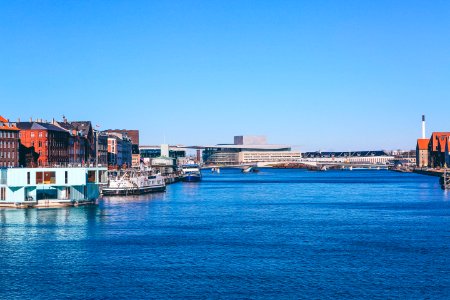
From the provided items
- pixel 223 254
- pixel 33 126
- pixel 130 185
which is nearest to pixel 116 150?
pixel 33 126

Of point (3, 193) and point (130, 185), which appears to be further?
point (130, 185)

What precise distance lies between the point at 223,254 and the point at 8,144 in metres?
74.0

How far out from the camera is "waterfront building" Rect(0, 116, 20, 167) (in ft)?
361

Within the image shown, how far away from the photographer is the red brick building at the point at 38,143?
395ft

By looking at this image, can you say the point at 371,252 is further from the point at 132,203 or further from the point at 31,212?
the point at 132,203

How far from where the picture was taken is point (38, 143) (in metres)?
122

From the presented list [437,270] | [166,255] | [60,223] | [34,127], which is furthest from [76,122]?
[437,270]

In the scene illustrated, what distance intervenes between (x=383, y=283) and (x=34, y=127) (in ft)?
310

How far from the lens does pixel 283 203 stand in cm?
9212

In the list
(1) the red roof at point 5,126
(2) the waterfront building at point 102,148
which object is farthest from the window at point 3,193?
(2) the waterfront building at point 102,148

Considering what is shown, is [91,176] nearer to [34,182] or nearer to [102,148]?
[34,182]

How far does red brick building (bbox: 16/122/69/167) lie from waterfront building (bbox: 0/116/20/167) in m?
5.35

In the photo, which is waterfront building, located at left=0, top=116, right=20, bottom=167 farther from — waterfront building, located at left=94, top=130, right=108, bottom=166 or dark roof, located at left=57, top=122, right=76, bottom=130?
waterfront building, located at left=94, top=130, right=108, bottom=166

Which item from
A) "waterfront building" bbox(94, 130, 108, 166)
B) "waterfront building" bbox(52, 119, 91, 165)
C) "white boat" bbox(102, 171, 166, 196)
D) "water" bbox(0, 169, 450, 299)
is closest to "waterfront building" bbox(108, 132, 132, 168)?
"waterfront building" bbox(94, 130, 108, 166)
